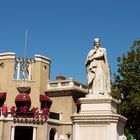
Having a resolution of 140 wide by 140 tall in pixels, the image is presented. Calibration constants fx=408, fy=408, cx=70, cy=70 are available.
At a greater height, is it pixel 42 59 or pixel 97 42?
pixel 42 59

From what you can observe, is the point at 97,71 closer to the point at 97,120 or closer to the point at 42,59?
the point at 97,120

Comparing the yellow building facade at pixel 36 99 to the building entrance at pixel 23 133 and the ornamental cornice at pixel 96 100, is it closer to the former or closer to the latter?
the building entrance at pixel 23 133

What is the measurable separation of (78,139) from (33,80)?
3141 cm

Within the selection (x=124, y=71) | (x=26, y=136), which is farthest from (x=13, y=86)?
(x=124, y=71)

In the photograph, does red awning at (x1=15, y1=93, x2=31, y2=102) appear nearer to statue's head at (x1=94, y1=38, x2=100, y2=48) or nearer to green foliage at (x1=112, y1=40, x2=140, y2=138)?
green foliage at (x1=112, y1=40, x2=140, y2=138)

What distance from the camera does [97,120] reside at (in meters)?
15.2

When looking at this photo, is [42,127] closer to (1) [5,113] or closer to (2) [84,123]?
(1) [5,113]

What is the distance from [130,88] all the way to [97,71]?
1885 cm

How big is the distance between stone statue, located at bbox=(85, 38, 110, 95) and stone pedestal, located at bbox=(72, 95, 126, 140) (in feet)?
1.18

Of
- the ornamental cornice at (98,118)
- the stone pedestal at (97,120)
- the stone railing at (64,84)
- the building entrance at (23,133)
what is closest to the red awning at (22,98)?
the building entrance at (23,133)

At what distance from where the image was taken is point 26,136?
152 feet

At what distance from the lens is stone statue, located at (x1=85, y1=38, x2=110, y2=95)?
51.9 ft

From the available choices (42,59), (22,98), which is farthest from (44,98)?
(42,59)

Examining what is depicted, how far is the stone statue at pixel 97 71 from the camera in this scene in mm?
15828
